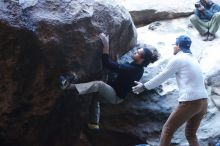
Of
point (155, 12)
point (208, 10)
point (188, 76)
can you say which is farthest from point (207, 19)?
point (188, 76)

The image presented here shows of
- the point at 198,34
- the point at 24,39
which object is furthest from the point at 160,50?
the point at 24,39

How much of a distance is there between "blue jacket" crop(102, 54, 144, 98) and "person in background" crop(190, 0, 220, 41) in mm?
3252

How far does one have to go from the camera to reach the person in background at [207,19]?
8.73m

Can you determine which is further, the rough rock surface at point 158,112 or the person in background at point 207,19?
the person in background at point 207,19

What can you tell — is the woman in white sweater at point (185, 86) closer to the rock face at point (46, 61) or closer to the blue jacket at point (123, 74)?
the blue jacket at point (123, 74)

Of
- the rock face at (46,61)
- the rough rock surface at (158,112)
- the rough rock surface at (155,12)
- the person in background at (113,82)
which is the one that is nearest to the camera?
the rock face at (46,61)

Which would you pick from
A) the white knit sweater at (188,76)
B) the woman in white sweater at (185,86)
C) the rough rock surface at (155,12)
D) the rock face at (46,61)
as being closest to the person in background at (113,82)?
the rock face at (46,61)

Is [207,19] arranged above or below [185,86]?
below

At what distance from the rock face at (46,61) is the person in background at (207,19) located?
2.86m

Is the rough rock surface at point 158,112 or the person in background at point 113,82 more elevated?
the person in background at point 113,82

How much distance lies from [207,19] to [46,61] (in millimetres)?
4584

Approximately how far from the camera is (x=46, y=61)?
5723mm

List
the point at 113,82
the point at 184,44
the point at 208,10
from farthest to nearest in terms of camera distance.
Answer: the point at 208,10
the point at 113,82
the point at 184,44

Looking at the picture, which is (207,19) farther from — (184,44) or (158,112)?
(184,44)
